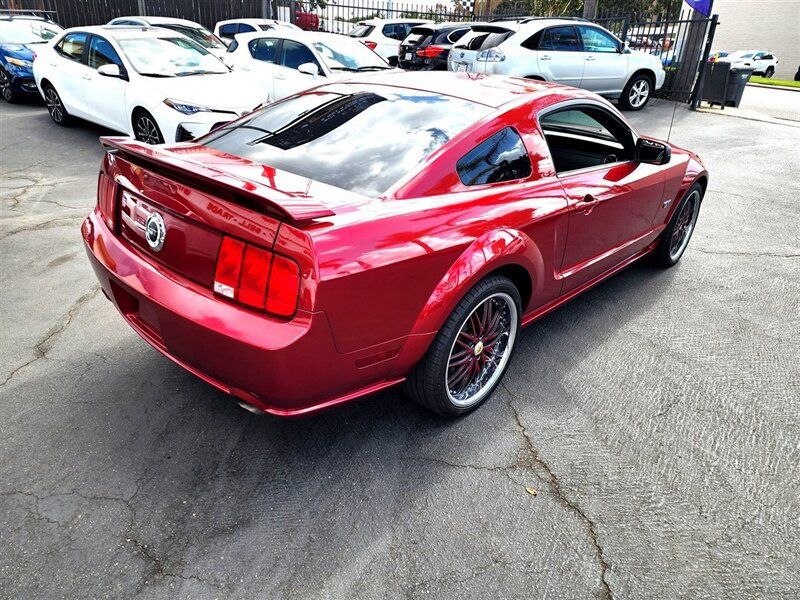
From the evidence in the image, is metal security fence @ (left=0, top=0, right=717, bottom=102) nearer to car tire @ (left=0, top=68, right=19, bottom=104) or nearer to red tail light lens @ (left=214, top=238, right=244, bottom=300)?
car tire @ (left=0, top=68, right=19, bottom=104)

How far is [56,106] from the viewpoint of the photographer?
8992 millimetres

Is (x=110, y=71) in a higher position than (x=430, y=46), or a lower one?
lower

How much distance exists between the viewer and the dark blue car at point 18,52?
34.7 feet

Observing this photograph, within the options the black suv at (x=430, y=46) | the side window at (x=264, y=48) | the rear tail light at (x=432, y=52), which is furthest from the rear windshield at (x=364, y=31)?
the side window at (x=264, y=48)

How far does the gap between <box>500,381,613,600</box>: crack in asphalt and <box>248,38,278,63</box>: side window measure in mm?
8413

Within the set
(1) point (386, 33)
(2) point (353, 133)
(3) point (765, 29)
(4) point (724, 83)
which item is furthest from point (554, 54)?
(3) point (765, 29)

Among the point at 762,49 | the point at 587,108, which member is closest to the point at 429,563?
the point at 587,108

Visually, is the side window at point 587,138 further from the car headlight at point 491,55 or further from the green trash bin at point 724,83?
the green trash bin at point 724,83

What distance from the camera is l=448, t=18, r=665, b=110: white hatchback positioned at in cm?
1123

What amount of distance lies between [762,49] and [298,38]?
37643 mm

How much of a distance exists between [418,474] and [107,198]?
1.98 m

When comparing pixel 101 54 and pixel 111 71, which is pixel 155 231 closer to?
pixel 111 71

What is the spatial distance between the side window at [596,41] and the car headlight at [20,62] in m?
10.1

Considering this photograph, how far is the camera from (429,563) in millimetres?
2238
